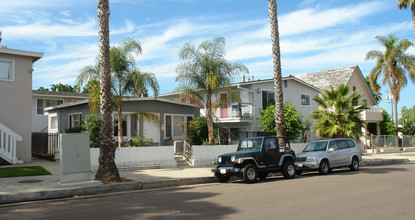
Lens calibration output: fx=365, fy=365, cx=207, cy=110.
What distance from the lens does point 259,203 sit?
902cm

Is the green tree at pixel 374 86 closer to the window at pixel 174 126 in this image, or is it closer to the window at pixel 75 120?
the window at pixel 174 126

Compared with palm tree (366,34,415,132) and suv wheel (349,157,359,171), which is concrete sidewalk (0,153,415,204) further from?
palm tree (366,34,415,132)

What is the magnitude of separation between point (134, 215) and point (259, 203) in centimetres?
308

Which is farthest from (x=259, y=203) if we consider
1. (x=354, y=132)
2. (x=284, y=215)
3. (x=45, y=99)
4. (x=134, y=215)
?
(x=45, y=99)

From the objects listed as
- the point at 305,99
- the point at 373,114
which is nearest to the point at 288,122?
the point at 305,99

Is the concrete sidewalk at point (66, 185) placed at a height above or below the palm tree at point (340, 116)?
below

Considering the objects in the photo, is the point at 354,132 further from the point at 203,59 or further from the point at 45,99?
the point at 45,99

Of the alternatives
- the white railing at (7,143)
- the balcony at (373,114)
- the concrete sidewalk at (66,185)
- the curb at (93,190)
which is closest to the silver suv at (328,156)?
the concrete sidewalk at (66,185)

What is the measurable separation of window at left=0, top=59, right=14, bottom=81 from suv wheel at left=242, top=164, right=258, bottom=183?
1326cm

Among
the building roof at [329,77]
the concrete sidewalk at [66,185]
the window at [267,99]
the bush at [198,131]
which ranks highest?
the building roof at [329,77]

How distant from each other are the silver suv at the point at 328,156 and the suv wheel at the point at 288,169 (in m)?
1.52

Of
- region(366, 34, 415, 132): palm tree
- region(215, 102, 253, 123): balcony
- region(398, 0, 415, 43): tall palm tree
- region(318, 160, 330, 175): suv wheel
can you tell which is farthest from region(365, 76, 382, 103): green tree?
region(318, 160, 330, 175): suv wheel

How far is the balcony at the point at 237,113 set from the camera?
2842 centimetres

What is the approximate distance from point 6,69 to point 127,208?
13913mm
